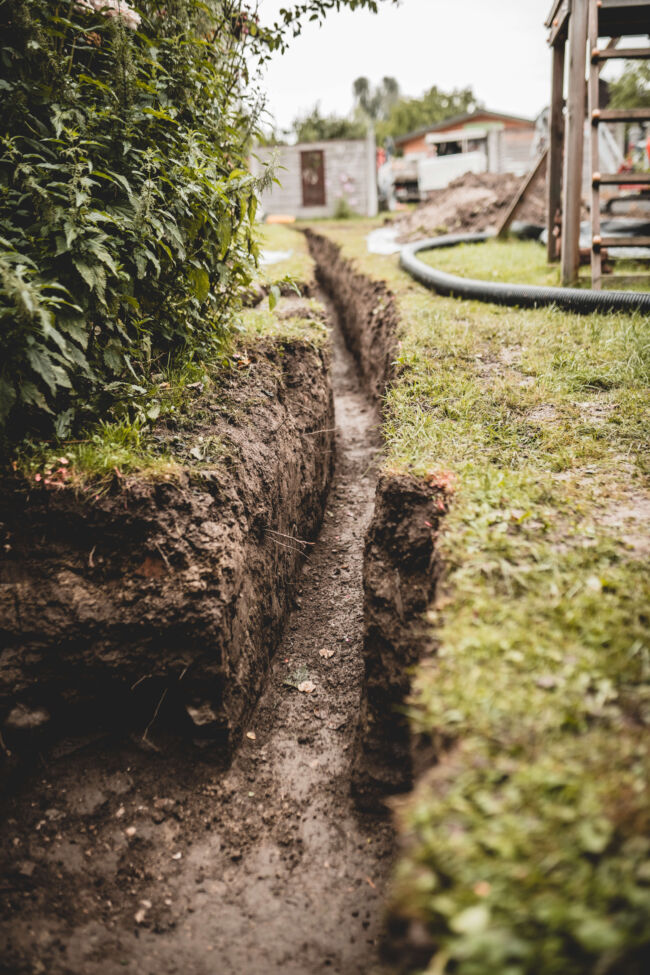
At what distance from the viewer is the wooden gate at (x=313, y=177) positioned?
19812 millimetres

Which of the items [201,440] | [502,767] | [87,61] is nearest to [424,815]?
[502,767]

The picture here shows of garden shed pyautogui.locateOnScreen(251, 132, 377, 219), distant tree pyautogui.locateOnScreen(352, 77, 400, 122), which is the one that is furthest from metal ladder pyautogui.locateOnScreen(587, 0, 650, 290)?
distant tree pyautogui.locateOnScreen(352, 77, 400, 122)

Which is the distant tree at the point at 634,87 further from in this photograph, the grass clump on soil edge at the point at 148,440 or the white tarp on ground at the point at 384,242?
the grass clump on soil edge at the point at 148,440

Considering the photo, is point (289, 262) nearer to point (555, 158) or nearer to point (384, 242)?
point (384, 242)

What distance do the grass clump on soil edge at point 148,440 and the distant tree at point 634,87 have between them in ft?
105

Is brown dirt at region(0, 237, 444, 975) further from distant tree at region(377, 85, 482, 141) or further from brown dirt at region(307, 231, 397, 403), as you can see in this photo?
distant tree at region(377, 85, 482, 141)

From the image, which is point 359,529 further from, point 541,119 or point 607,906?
point 541,119

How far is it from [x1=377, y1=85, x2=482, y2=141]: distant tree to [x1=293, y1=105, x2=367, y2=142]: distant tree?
17362 mm

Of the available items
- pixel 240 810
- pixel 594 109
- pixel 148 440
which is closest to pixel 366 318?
pixel 594 109

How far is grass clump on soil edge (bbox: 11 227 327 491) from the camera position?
2.64m

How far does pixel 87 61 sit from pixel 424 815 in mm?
3854

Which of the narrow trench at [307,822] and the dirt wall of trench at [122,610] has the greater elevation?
the dirt wall of trench at [122,610]

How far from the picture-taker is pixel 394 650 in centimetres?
271

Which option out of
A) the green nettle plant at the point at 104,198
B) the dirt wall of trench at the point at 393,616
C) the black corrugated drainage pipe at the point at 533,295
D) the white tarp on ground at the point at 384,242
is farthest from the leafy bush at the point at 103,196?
the white tarp on ground at the point at 384,242
